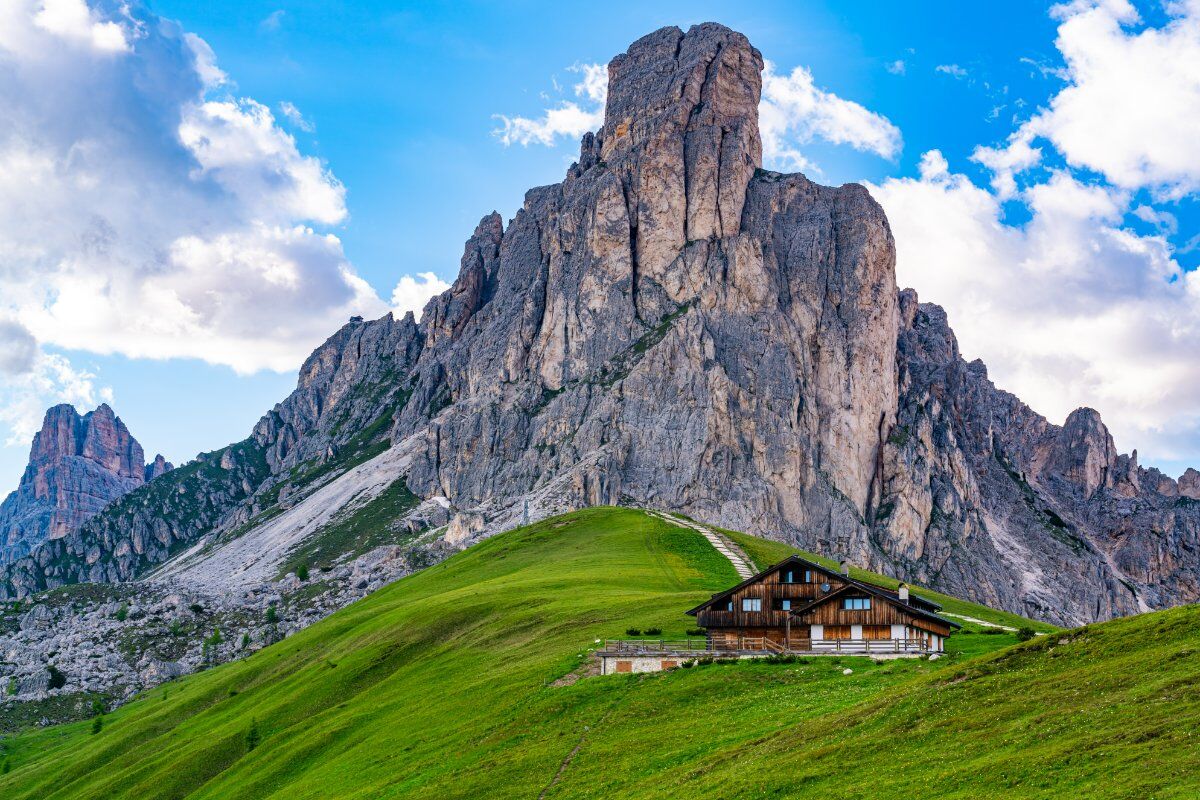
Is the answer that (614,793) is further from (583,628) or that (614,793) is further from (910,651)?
(583,628)

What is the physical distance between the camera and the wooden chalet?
64.4 m

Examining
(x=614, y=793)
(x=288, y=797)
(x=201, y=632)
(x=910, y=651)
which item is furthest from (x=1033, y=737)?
(x=201, y=632)

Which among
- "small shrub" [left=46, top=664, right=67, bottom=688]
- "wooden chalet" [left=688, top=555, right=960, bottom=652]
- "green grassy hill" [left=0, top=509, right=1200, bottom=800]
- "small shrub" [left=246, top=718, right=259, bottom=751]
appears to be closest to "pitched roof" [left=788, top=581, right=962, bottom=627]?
"wooden chalet" [left=688, top=555, right=960, bottom=652]

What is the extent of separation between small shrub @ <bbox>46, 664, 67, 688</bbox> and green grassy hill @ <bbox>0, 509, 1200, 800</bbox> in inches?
1774

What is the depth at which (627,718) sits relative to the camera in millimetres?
48156

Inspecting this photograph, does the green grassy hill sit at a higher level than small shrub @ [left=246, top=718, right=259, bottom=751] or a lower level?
higher

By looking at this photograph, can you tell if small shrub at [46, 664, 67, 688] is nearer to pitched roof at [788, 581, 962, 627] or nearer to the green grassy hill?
the green grassy hill

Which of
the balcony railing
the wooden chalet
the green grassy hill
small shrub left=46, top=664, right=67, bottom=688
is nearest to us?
the green grassy hill

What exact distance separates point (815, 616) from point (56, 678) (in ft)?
424

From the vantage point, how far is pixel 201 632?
173 metres

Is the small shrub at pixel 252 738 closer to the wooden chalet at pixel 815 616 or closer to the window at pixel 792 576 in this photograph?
the wooden chalet at pixel 815 616

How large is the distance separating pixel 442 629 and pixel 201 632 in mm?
101069

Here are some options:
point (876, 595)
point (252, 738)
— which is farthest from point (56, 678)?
point (876, 595)

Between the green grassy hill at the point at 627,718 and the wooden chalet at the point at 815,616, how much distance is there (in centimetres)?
284
